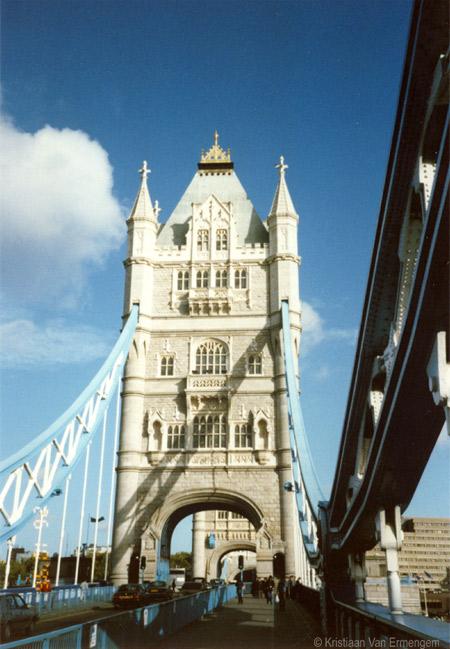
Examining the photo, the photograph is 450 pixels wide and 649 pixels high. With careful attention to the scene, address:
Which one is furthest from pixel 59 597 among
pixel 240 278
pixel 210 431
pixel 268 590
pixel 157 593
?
pixel 240 278

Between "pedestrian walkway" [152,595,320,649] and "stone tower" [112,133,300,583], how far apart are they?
798 cm

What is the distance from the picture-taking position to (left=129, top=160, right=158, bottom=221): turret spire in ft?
110

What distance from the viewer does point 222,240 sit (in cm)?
3372

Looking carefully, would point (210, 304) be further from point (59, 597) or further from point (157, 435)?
point (59, 597)

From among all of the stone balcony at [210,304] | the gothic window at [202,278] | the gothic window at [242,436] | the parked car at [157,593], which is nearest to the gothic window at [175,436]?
the gothic window at [242,436]

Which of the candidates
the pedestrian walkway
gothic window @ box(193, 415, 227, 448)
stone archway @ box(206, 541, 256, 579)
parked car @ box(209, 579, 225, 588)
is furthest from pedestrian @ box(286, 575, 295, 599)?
stone archway @ box(206, 541, 256, 579)

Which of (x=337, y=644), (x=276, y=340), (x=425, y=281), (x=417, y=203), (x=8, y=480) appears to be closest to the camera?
(x=425, y=281)

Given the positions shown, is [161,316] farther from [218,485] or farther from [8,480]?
[8,480]

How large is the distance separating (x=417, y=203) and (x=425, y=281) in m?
2.25

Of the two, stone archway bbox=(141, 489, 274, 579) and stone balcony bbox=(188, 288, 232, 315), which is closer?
stone archway bbox=(141, 489, 274, 579)

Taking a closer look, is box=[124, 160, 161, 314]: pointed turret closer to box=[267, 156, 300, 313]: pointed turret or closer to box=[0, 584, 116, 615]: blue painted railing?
box=[267, 156, 300, 313]: pointed turret

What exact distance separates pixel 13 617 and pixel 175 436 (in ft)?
58.9

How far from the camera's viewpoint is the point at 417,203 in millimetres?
7422

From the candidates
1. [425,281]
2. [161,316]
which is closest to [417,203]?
[425,281]
